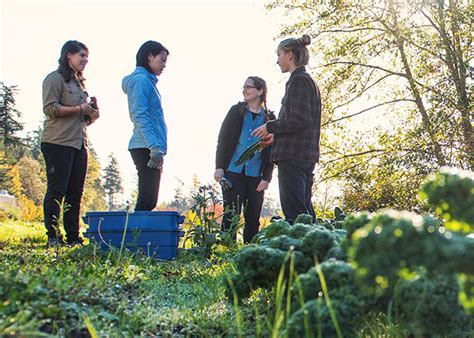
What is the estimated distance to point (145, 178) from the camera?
194 inches

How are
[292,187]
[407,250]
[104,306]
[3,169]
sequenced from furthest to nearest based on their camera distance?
1. [3,169]
2. [292,187]
3. [104,306]
4. [407,250]

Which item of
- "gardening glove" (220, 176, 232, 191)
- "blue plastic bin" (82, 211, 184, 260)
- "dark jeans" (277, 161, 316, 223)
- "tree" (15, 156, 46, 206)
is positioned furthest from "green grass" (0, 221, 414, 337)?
"tree" (15, 156, 46, 206)

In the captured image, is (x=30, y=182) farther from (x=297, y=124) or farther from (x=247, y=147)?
(x=297, y=124)

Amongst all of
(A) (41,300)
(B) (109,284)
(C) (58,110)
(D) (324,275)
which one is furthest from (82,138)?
(D) (324,275)

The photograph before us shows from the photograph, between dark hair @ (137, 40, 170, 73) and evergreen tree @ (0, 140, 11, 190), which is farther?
evergreen tree @ (0, 140, 11, 190)

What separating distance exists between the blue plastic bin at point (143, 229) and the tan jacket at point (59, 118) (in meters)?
0.86

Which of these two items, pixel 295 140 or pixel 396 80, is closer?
pixel 295 140

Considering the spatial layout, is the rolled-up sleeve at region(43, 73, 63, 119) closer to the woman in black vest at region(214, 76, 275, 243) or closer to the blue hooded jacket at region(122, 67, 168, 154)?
the blue hooded jacket at region(122, 67, 168, 154)

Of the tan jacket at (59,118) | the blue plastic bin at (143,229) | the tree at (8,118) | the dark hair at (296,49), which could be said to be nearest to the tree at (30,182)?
the tree at (8,118)

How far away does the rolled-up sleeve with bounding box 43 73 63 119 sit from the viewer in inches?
207

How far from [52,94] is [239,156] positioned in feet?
6.23

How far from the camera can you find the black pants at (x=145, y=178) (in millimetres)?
4930

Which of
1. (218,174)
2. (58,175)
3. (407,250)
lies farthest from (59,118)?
(407,250)

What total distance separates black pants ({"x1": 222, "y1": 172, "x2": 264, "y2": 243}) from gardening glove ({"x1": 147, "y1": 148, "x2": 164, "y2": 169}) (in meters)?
0.85
